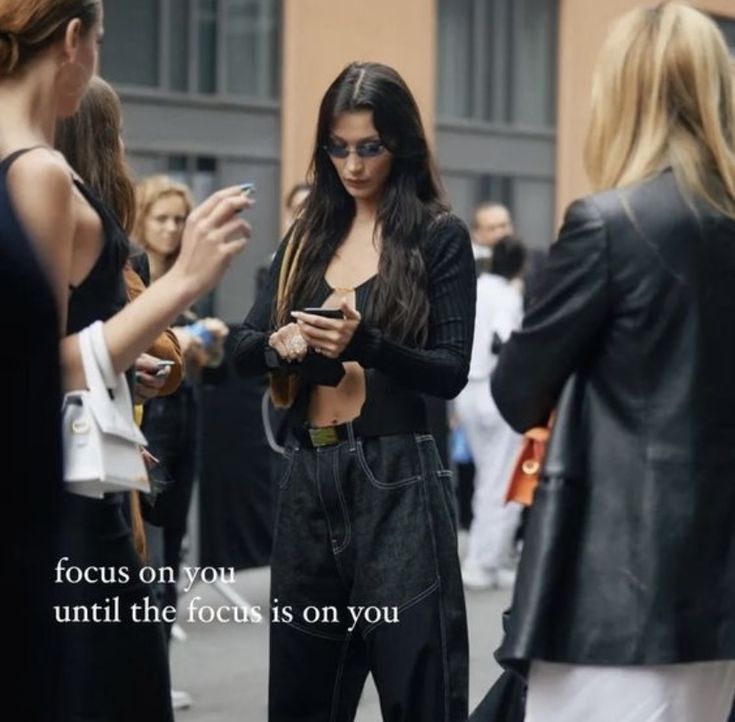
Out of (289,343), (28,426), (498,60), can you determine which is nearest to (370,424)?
(289,343)

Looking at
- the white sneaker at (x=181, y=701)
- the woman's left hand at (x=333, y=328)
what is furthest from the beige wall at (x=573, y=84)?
the woman's left hand at (x=333, y=328)

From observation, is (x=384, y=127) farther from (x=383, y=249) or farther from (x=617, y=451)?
(x=617, y=451)

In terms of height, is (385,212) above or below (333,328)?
above

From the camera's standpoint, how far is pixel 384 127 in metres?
5.03

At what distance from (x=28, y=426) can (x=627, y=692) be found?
149cm

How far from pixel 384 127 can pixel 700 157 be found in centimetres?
144

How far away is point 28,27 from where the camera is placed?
11.7 ft

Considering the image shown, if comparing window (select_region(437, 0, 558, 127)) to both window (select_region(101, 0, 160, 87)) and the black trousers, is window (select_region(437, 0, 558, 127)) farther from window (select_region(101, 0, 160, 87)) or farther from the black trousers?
the black trousers

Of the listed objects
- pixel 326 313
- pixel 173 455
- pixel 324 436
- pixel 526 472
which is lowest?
pixel 173 455

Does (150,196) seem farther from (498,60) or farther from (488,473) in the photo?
(498,60)

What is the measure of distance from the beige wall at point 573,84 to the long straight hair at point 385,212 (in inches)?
646

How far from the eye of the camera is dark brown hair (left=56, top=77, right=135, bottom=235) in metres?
4.97

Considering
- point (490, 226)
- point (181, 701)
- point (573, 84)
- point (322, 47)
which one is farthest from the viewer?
point (573, 84)

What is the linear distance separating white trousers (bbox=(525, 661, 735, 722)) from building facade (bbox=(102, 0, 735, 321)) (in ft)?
41.2
